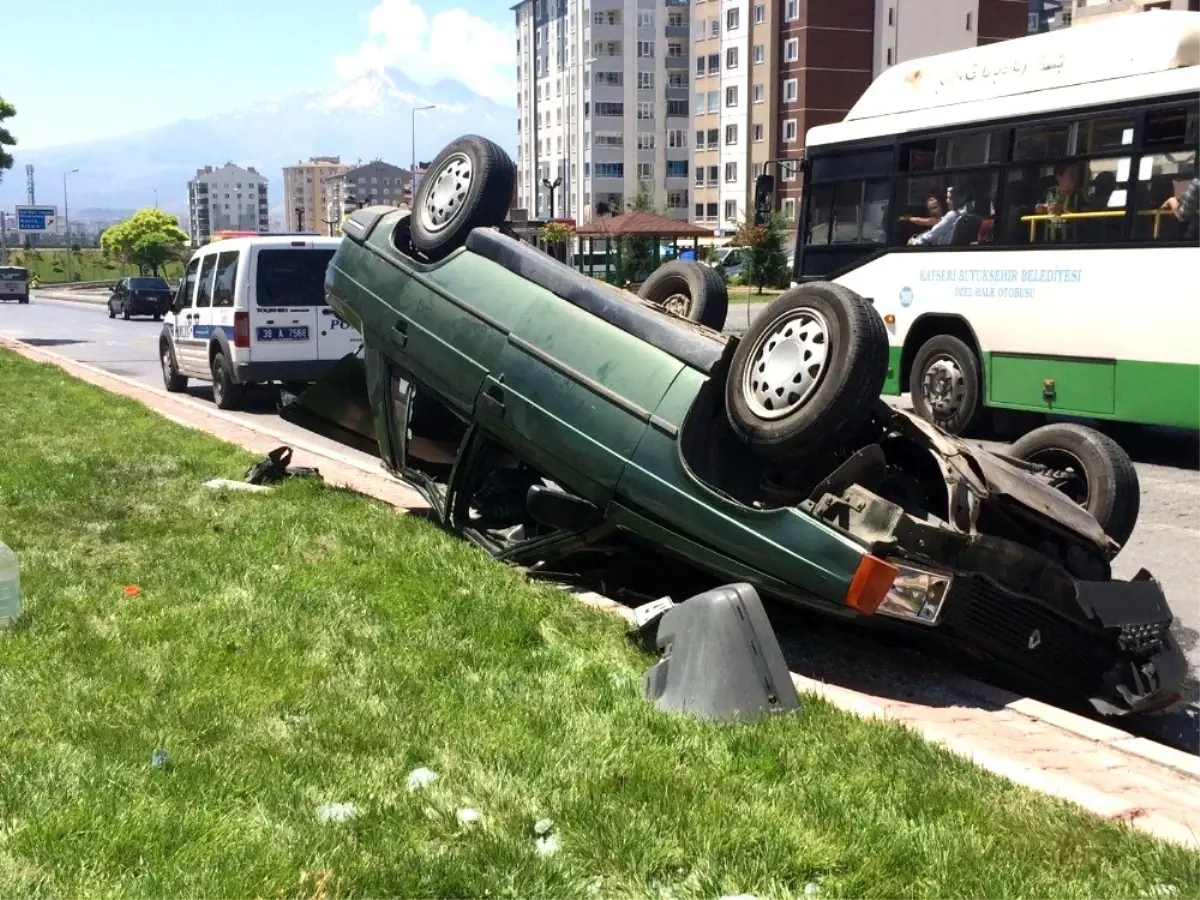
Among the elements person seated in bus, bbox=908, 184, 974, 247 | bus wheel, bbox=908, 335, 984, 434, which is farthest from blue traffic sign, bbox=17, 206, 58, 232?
bus wheel, bbox=908, 335, 984, 434

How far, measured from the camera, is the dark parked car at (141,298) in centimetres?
4388

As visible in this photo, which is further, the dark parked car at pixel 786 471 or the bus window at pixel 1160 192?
the bus window at pixel 1160 192

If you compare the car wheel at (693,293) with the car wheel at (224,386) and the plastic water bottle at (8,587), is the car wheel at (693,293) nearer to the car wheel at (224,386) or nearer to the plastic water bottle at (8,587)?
the plastic water bottle at (8,587)

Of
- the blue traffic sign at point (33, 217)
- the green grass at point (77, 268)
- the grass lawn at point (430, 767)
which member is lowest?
the green grass at point (77, 268)

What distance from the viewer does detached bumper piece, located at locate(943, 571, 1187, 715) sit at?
5.01 meters

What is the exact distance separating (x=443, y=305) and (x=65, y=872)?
3.94 metres

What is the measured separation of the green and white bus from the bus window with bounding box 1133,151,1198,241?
0.01 meters

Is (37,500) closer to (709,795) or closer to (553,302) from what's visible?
(553,302)

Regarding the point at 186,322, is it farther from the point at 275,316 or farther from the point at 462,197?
the point at 462,197

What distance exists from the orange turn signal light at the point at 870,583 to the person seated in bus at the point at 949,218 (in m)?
8.99

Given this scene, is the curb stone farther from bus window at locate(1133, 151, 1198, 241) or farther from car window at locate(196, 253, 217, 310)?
car window at locate(196, 253, 217, 310)

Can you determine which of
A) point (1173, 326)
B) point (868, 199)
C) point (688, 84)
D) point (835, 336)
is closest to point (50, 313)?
point (868, 199)

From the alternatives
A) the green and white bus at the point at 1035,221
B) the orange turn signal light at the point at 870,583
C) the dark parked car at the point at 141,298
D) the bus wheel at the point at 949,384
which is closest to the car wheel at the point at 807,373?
the orange turn signal light at the point at 870,583

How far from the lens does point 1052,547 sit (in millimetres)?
5465
